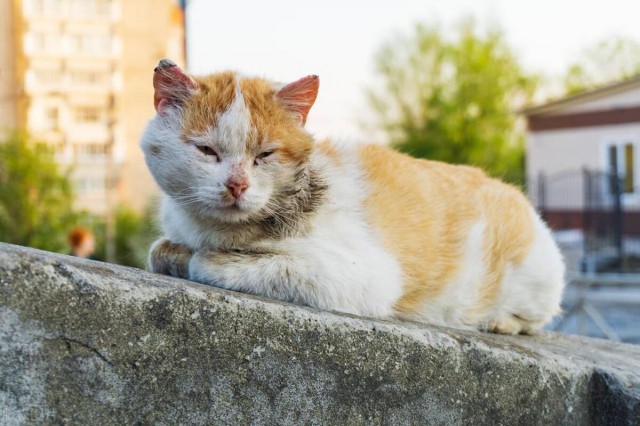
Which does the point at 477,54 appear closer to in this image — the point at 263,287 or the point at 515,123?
the point at 515,123

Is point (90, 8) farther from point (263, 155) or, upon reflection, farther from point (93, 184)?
point (263, 155)

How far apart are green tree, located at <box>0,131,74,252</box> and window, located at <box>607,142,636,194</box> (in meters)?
16.7

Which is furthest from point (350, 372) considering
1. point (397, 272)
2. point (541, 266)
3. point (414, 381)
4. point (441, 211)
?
point (541, 266)

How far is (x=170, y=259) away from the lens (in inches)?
115

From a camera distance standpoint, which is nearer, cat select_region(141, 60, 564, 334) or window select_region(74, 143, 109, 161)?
cat select_region(141, 60, 564, 334)

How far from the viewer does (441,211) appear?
11.2 feet

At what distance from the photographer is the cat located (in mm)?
2656

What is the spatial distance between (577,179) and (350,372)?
74.5 ft

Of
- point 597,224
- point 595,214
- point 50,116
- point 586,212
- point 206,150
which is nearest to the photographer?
point 206,150

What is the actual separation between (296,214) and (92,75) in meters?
39.1

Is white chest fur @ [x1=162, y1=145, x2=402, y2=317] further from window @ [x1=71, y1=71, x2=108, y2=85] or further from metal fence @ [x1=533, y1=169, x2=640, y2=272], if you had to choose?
window @ [x1=71, y1=71, x2=108, y2=85]

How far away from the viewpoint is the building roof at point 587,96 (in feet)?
74.0

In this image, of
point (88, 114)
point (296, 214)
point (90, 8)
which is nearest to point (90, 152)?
point (88, 114)

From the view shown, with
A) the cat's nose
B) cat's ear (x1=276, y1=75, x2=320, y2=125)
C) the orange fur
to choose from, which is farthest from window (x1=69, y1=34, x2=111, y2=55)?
the cat's nose
